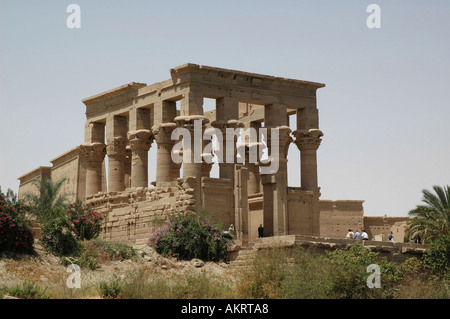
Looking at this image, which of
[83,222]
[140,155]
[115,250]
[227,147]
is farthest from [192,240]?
[140,155]

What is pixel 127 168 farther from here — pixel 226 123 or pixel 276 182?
pixel 276 182

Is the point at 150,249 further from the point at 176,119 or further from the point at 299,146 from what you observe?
the point at 299,146

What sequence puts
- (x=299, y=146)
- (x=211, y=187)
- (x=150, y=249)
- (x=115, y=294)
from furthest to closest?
(x=299, y=146) → (x=211, y=187) → (x=150, y=249) → (x=115, y=294)

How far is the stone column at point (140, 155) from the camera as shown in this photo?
35719 mm

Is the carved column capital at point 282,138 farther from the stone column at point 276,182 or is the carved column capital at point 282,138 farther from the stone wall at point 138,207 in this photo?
the stone wall at point 138,207

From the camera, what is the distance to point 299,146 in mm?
36094

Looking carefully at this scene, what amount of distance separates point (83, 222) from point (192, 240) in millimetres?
4138

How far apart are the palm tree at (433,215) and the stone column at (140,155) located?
11.8 m

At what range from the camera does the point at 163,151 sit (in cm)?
3466

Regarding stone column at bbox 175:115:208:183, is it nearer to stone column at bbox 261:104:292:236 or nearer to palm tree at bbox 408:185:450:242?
stone column at bbox 261:104:292:236

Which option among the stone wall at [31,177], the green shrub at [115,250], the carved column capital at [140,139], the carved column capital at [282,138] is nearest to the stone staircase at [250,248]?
the green shrub at [115,250]

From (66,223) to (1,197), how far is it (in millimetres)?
2517

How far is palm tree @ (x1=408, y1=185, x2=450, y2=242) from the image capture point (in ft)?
113
